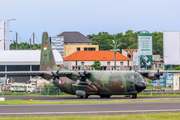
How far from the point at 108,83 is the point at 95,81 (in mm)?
2261

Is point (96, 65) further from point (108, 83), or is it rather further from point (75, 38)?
point (108, 83)

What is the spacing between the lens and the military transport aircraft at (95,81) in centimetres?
4269

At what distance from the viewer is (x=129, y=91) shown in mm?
42969

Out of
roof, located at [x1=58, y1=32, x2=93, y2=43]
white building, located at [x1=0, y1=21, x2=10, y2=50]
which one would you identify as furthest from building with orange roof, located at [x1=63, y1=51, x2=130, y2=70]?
roof, located at [x1=58, y1=32, x2=93, y2=43]

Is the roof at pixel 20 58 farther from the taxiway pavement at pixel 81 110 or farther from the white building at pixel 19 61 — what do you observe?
the taxiway pavement at pixel 81 110

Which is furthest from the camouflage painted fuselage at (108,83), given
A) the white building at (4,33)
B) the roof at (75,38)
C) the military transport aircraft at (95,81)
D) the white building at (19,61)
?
the roof at (75,38)

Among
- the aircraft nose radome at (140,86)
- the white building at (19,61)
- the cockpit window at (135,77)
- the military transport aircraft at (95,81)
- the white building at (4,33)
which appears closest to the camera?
the aircraft nose radome at (140,86)

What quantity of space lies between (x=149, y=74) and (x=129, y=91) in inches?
266

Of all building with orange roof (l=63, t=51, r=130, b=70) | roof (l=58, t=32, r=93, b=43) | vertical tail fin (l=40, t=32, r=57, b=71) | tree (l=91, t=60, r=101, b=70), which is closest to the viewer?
vertical tail fin (l=40, t=32, r=57, b=71)

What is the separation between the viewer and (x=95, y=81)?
45469 mm

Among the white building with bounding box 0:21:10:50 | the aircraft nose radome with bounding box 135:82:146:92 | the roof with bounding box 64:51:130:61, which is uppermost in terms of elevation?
the white building with bounding box 0:21:10:50

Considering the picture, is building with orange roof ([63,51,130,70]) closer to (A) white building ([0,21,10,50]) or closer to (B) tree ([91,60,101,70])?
(B) tree ([91,60,101,70])

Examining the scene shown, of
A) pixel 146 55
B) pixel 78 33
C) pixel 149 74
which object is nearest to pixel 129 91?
pixel 149 74

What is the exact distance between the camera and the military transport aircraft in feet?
140
